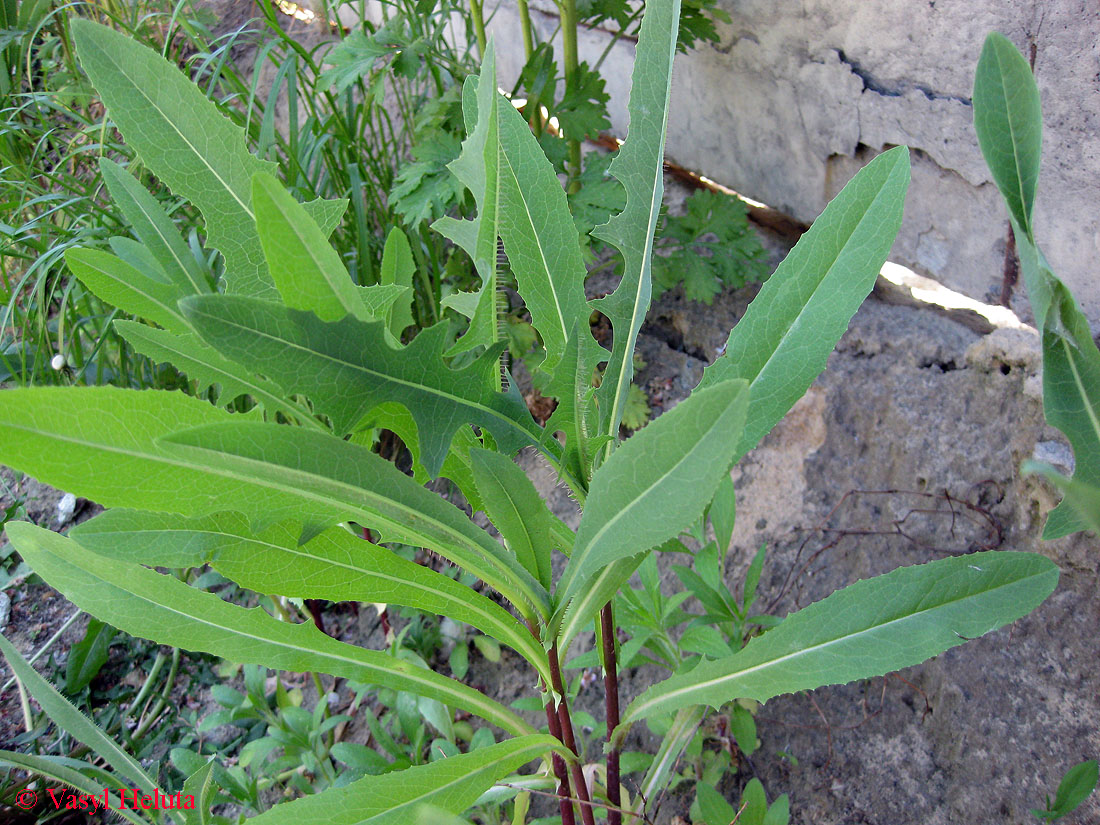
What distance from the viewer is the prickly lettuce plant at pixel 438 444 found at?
59cm

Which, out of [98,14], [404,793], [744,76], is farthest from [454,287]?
[98,14]

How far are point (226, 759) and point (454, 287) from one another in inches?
50.2

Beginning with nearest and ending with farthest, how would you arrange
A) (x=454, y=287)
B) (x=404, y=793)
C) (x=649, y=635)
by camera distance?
(x=404, y=793)
(x=649, y=635)
(x=454, y=287)

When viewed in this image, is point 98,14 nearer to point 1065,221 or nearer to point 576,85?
point 576,85

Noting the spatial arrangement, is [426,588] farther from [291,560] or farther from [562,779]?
[562,779]

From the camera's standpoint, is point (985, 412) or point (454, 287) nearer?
point (985, 412)

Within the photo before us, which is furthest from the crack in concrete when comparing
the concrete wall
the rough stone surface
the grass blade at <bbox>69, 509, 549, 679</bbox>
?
the grass blade at <bbox>69, 509, 549, 679</bbox>

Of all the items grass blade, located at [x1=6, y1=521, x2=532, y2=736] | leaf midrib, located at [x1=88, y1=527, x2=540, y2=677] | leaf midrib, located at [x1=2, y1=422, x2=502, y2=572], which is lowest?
grass blade, located at [x1=6, y1=521, x2=532, y2=736]

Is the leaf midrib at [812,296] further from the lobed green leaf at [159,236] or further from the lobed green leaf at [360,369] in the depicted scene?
the lobed green leaf at [159,236]

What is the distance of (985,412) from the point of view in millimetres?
1420

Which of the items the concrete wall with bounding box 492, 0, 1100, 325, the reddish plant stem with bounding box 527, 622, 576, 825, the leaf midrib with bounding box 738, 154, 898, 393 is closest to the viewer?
the leaf midrib with bounding box 738, 154, 898, 393

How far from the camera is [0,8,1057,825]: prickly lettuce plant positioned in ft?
1.94

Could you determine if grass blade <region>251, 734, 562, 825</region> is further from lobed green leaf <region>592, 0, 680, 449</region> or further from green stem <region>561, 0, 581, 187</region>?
green stem <region>561, 0, 581, 187</region>

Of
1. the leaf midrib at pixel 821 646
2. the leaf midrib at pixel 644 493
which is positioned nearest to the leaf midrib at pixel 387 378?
the leaf midrib at pixel 644 493
